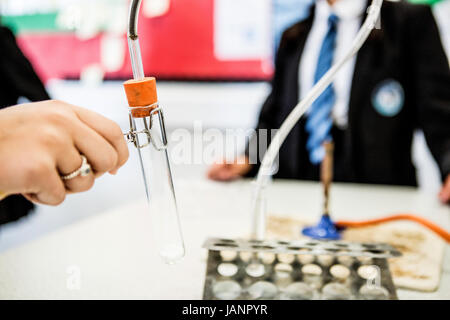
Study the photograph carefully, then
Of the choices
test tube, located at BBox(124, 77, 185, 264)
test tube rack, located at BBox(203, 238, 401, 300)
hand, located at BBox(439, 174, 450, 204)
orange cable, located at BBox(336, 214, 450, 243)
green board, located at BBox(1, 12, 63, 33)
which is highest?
green board, located at BBox(1, 12, 63, 33)

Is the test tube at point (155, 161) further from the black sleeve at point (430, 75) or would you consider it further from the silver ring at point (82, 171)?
the black sleeve at point (430, 75)

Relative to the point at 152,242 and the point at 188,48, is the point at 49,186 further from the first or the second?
the point at 188,48

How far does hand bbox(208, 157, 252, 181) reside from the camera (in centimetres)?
108

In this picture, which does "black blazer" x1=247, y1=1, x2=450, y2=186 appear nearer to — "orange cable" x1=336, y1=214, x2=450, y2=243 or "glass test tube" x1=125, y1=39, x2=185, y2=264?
"orange cable" x1=336, y1=214, x2=450, y2=243

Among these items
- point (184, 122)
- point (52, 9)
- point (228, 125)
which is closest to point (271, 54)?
point (228, 125)

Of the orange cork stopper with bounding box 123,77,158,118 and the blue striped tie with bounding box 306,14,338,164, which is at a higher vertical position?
the orange cork stopper with bounding box 123,77,158,118

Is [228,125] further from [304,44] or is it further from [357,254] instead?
[357,254]

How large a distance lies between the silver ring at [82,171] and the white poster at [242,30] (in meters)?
1.50

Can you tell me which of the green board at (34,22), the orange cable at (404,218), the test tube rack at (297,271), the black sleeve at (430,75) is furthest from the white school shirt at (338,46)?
the green board at (34,22)

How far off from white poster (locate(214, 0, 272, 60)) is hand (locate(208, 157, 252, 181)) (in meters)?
0.82

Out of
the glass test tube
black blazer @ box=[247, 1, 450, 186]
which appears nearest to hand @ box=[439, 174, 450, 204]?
black blazer @ box=[247, 1, 450, 186]

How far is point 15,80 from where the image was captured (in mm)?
1095

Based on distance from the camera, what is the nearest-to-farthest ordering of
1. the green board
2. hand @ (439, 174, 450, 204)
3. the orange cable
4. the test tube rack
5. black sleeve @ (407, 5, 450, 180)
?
the test tube rack < the orange cable < hand @ (439, 174, 450, 204) < black sleeve @ (407, 5, 450, 180) < the green board

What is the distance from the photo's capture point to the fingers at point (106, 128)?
363 mm
